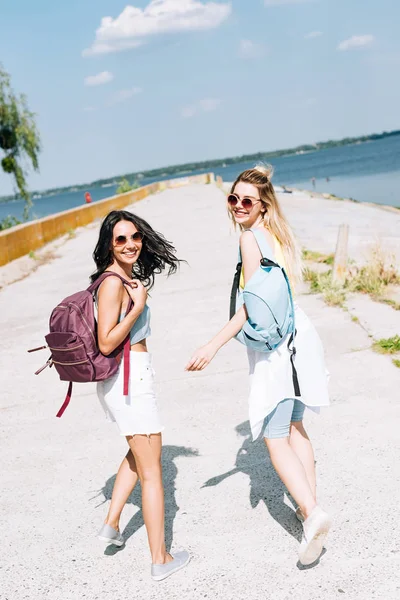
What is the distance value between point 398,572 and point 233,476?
4.39 ft

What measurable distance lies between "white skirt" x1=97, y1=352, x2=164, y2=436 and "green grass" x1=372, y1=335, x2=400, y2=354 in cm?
329

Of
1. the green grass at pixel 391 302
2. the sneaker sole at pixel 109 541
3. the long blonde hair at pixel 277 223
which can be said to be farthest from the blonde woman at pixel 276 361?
the green grass at pixel 391 302

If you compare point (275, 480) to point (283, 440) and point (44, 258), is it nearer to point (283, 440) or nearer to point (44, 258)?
point (283, 440)

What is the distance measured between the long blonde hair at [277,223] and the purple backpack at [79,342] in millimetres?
762

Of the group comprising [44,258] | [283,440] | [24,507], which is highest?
[283,440]

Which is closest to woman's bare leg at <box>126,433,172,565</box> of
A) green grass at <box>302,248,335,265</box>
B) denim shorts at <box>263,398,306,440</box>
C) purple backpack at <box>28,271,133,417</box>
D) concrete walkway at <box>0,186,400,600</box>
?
concrete walkway at <box>0,186,400,600</box>

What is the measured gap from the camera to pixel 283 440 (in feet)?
10.3

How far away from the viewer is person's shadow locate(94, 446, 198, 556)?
139 inches

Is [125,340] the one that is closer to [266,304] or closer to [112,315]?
[112,315]

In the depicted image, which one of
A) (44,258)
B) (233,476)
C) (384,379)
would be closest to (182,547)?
(233,476)

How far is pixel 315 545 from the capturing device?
288 centimetres

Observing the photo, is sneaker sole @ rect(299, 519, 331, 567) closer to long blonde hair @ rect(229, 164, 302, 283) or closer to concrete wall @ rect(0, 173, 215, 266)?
long blonde hair @ rect(229, 164, 302, 283)

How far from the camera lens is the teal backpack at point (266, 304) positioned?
300cm

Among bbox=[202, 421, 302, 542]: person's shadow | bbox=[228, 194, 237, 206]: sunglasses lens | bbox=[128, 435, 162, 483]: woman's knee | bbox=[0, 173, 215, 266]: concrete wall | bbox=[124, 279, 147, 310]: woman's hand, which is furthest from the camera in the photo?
bbox=[0, 173, 215, 266]: concrete wall
